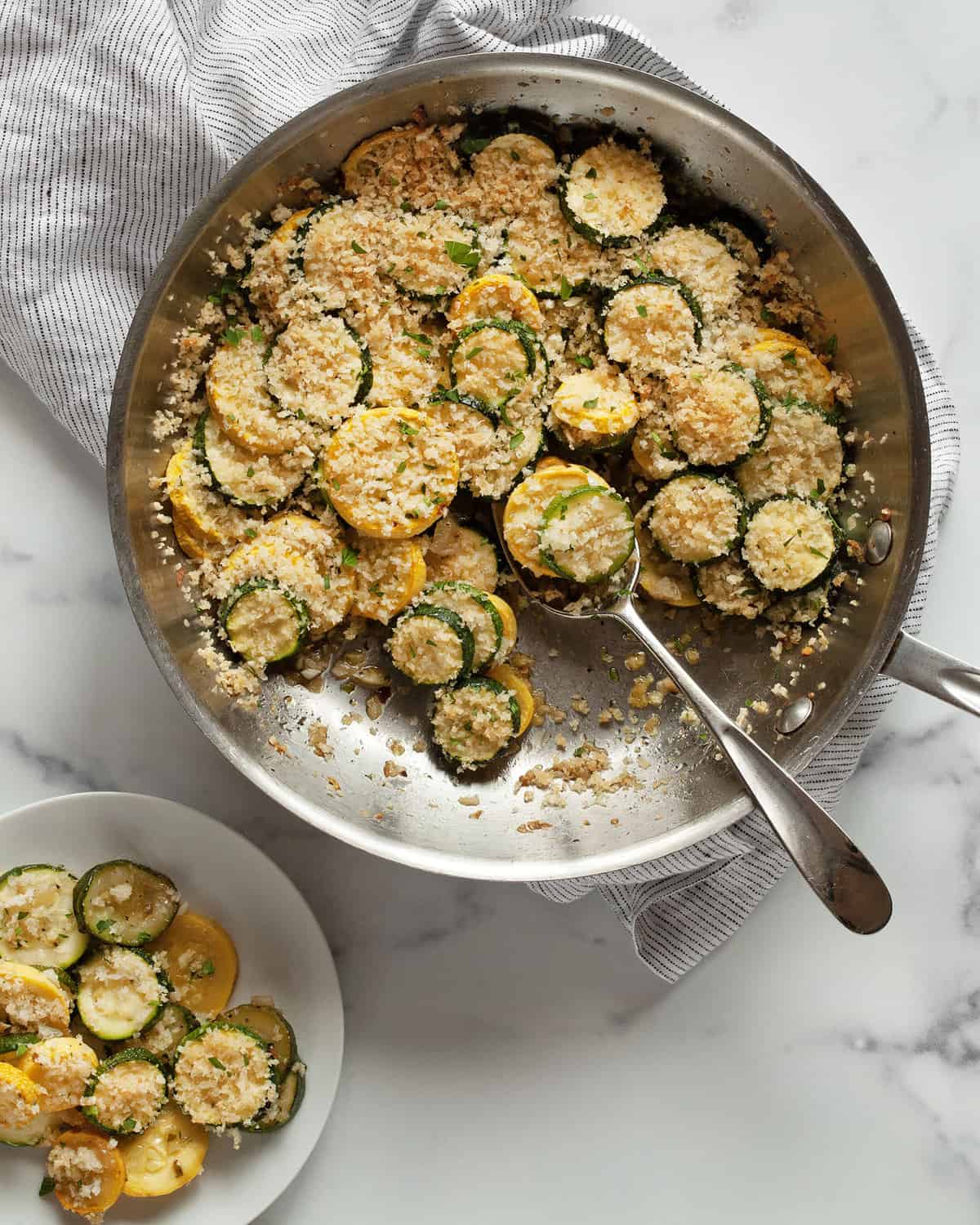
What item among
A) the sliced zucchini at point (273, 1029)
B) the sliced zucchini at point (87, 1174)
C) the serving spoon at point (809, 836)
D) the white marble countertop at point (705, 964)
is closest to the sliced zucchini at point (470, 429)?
the serving spoon at point (809, 836)

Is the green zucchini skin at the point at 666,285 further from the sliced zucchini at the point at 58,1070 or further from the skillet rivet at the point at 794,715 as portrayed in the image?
the sliced zucchini at the point at 58,1070

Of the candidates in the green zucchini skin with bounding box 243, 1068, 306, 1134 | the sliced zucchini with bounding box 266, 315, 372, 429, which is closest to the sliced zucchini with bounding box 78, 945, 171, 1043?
the green zucchini skin with bounding box 243, 1068, 306, 1134

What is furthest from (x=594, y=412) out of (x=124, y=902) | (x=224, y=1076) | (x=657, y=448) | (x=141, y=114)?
(x=224, y=1076)

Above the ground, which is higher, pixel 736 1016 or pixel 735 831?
pixel 735 831

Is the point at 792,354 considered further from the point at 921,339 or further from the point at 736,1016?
the point at 736,1016

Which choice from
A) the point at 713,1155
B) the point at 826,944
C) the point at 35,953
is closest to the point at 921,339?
the point at 826,944

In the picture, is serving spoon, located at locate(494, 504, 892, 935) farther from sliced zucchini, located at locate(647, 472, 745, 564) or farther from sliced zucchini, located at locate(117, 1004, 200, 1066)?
sliced zucchini, located at locate(117, 1004, 200, 1066)

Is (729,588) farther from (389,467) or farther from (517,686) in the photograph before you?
(389,467)
